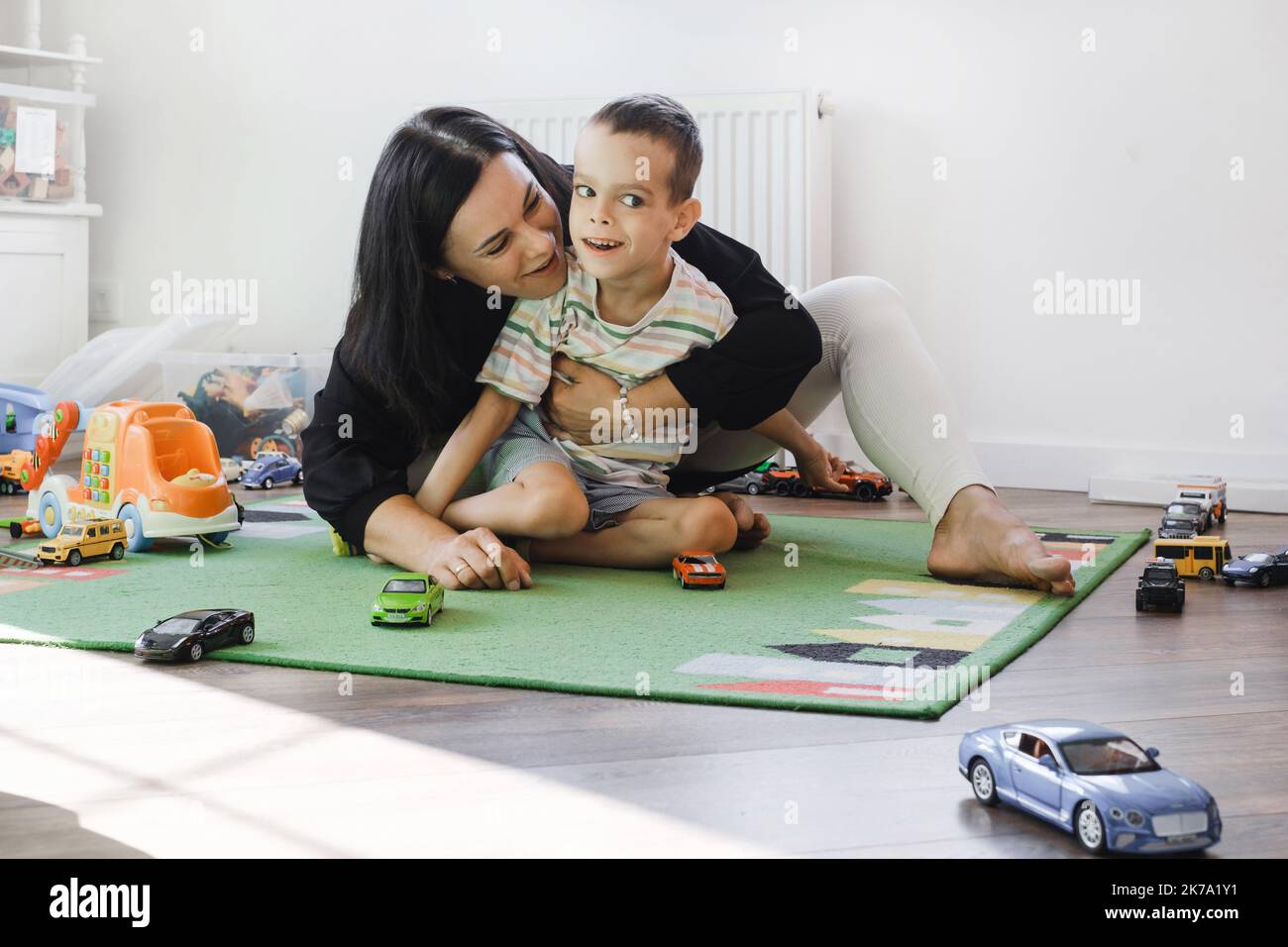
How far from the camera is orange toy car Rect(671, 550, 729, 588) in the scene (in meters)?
1.43

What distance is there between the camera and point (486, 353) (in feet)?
5.00

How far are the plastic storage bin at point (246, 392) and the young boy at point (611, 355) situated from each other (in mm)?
1104

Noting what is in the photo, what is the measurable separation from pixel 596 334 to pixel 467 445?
190 mm

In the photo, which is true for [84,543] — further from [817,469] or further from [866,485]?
[866,485]

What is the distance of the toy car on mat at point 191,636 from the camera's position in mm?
1126

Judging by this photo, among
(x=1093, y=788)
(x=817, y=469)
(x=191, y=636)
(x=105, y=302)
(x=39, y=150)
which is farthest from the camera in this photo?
(x=105, y=302)

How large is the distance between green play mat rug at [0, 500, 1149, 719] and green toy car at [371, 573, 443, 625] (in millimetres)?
14

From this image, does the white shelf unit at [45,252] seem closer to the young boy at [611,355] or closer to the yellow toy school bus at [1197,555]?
the young boy at [611,355]

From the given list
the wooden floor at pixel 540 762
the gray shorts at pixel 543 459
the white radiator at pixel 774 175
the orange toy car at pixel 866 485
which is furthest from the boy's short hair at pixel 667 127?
the white radiator at pixel 774 175

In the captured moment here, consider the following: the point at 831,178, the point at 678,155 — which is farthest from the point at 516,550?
the point at 831,178

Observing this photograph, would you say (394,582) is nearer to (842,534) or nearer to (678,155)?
(678,155)

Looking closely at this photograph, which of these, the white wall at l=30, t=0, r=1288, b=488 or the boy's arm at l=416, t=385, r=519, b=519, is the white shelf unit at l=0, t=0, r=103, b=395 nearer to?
the white wall at l=30, t=0, r=1288, b=488

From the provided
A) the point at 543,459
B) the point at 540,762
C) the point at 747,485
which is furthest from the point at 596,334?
the point at 747,485

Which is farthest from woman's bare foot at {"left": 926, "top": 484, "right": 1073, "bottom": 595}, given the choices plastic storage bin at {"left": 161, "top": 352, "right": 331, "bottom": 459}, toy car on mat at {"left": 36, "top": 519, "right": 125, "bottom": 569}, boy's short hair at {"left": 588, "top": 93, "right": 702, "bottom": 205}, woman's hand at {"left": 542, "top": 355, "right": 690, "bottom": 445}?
plastic storage bin at {"left": 161, "top": 352, "right": 331, "bottom": 459}
